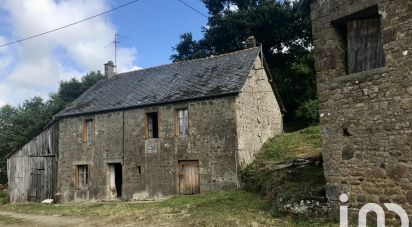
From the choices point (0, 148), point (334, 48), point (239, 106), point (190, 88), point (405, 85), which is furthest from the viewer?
point (0, 148)

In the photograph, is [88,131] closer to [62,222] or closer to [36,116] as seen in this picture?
[62,222]

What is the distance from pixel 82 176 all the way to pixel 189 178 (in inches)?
263

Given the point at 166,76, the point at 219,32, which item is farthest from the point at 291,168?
the point at 219,32

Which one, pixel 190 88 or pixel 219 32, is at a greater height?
pixel 219 32

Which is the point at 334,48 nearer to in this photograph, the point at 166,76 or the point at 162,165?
the point at 162,165

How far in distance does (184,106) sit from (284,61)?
14.4 meters

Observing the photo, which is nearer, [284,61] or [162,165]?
[162,165]

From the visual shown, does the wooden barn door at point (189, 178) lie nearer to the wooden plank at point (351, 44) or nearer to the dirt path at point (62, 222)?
the dirt path at point (62, 222)

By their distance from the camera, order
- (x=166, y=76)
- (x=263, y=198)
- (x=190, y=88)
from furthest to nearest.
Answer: (x=166, y=76) < (x=190, y=88) < (x=263, y=198)

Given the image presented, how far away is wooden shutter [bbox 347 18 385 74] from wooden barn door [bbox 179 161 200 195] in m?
9.62

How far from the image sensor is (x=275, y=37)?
1163 inches

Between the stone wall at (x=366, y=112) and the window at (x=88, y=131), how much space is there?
14229 millimetres

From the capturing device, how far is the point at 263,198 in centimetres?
1235

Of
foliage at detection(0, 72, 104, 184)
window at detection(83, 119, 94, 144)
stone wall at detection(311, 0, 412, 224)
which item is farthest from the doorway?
foliage at detection(0, 72, 104, 184)
